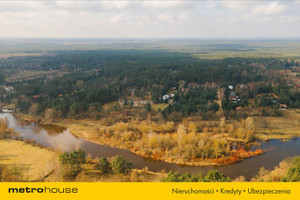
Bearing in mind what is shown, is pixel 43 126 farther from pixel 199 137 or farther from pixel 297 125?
pixel 297 125

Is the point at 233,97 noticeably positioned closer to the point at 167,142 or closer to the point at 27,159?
the point at 167,142

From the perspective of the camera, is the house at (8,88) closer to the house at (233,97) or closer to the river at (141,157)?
the river at (141,157)

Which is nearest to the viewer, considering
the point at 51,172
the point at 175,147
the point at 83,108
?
the point at 51,172

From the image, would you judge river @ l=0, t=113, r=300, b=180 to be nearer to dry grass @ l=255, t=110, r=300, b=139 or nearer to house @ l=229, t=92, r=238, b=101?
dry grass @ l=255, t=110, r=300, b=139

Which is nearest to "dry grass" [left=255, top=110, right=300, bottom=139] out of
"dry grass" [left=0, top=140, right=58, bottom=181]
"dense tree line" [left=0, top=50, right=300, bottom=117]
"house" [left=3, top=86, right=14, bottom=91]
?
"dense tree line" [left=0, top=50, right=300, bottom=117]

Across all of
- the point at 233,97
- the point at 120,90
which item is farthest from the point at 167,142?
the point at 120,90
